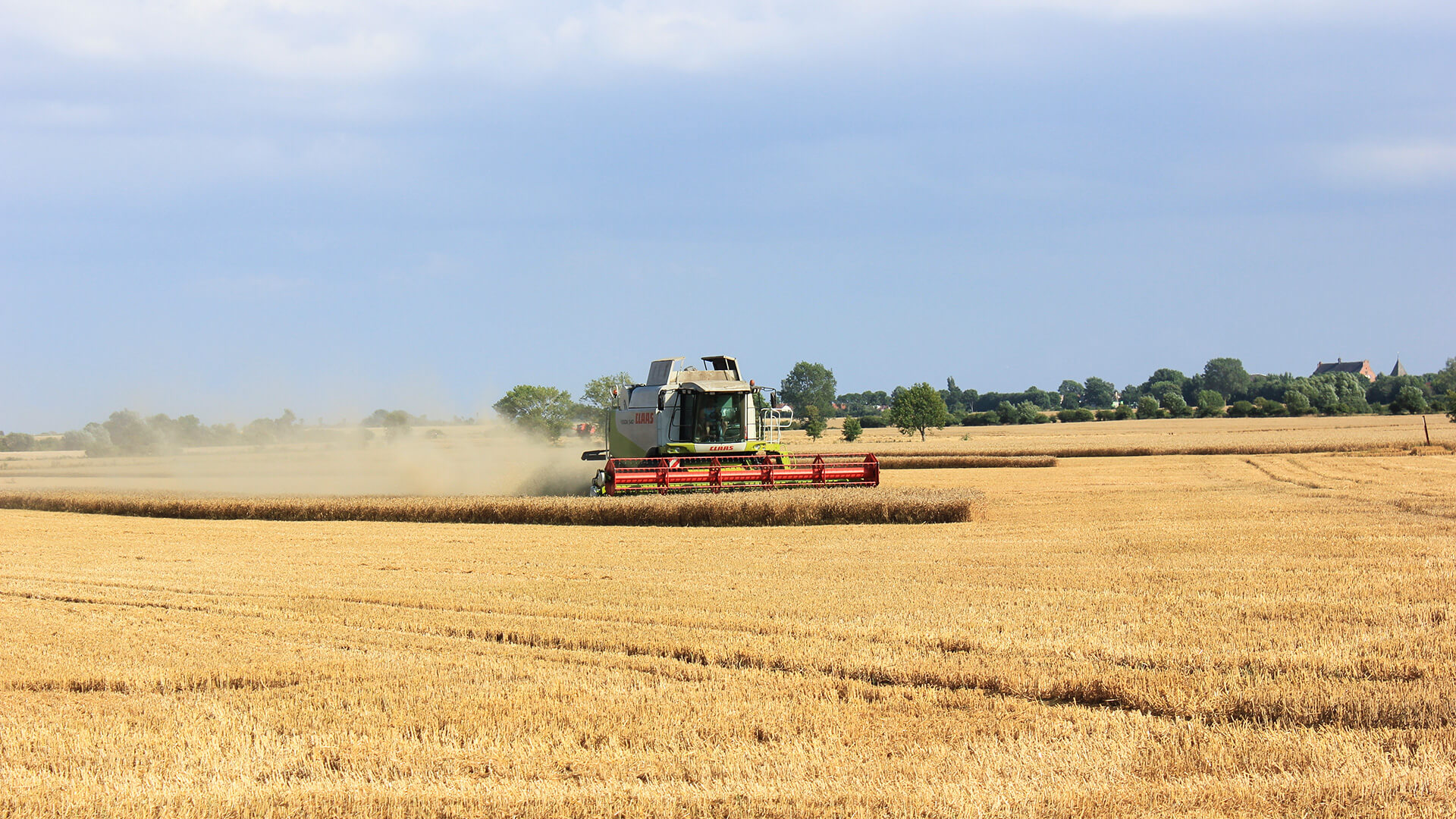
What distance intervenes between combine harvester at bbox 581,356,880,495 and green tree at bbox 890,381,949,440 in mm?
52107

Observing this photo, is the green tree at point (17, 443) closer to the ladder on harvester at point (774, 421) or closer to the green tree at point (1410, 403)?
the ladder on harvester at point (774, 421)

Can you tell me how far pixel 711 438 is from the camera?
866 inches

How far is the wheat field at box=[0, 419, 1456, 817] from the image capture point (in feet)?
15.1

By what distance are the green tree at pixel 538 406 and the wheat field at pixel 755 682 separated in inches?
2390

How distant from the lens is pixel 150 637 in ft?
27.9

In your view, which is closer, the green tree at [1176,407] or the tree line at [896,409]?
the tree line at [896,409]

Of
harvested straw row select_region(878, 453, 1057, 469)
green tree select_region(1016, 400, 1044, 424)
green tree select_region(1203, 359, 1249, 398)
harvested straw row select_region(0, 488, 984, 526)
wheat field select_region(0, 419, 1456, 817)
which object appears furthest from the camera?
green tree select_region(1203, 359, 1249, 398)

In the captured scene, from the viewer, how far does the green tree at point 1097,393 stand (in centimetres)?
15450

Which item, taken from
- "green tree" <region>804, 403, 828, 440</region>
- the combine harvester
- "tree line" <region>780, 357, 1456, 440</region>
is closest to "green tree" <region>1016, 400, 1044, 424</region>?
"tree line" <region>780, 357, 1456, 440</region>

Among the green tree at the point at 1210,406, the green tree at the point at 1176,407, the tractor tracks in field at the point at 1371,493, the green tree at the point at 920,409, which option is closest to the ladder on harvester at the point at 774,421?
the tractor tracks in field at the point at 1371,493

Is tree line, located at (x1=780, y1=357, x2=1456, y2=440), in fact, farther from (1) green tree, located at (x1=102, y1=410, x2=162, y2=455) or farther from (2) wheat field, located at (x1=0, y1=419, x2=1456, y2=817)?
(2) wheat field, located at (x1=0, y1=419, x2=1456, y2=817)

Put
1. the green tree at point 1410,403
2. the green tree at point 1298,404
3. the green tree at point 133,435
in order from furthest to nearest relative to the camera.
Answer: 1. the green tree at point 1298,404
2. the green tree at point 1410,403
3. the green tree at point 133,435

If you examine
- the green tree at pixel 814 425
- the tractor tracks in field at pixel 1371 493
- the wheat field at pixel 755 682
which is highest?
the green tree at pixel 814 425

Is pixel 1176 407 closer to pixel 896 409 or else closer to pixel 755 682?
pixel 896 409
